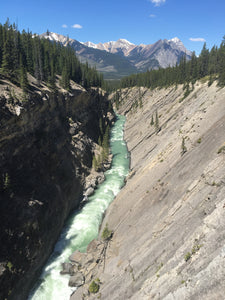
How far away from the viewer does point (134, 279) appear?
58.9 ft

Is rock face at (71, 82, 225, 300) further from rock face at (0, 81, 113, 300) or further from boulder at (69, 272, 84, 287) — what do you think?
rock face at (0, 81, 113, 300)

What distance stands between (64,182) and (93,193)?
25.8 ft

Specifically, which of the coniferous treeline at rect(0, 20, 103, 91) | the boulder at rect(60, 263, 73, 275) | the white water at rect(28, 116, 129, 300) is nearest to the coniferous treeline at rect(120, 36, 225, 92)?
the coniferous treeline at rect(0, 20, 103, 91)

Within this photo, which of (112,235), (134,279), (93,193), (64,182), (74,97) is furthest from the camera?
(74,97)

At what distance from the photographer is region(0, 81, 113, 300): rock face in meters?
21.0

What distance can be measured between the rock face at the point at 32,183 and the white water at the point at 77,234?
3.99 ft

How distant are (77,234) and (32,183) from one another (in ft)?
35.2

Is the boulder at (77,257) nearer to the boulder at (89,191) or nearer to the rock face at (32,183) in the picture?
the rock face at (32,183)

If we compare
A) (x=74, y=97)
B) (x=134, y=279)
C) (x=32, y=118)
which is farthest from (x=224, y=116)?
(x=74, y=97)

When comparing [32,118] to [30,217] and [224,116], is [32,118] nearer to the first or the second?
[30,217]

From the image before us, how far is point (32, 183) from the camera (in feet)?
89.2

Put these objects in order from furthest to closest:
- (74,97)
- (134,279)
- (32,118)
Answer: (74,97) → (32,118) → (134,279)

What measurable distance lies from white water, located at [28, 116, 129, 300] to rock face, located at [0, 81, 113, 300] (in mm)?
1216

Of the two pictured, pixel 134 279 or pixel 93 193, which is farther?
pixel 93 193
